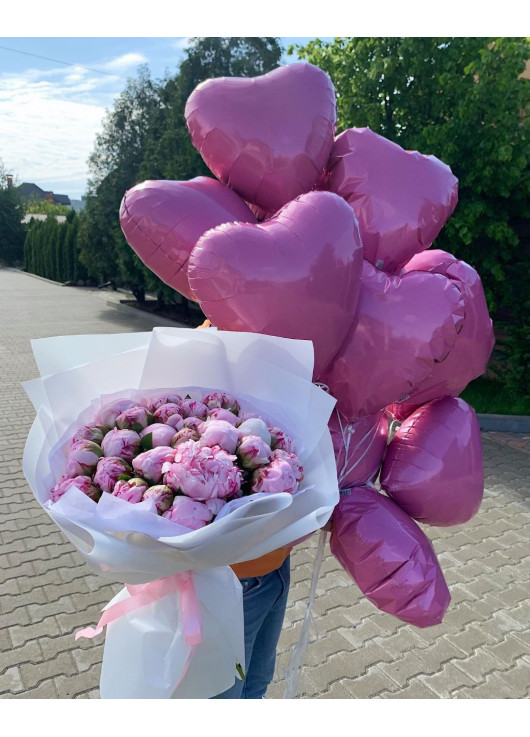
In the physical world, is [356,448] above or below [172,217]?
below

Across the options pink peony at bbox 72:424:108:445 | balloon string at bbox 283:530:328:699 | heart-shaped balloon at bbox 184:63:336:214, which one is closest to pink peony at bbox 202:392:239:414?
pink peony at bbox 72:424:108:445

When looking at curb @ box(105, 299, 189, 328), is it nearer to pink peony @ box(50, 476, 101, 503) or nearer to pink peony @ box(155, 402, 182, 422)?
pink peony @ box(155, 402, 182, 422)

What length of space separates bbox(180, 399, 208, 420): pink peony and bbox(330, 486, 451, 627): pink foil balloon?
0.66m

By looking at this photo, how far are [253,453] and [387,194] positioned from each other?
0.99m

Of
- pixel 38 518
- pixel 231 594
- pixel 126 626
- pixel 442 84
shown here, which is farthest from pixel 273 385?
pixel 442 84

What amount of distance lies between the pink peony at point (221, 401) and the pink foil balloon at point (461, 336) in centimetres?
77

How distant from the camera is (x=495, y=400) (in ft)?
22.1

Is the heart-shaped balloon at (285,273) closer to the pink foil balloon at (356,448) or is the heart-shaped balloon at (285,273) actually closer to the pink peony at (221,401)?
the pink peony at (221,401)

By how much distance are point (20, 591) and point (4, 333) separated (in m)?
9.44

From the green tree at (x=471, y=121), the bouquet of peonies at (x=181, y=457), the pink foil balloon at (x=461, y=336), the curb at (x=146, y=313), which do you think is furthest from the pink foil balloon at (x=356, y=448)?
the curb at (x=146, y=313)

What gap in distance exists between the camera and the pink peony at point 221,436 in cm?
114

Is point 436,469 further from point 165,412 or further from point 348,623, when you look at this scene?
point 348,623

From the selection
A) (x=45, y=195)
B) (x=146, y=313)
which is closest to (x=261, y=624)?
(x=146, y=313)

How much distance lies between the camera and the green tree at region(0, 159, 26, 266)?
1270 inches
